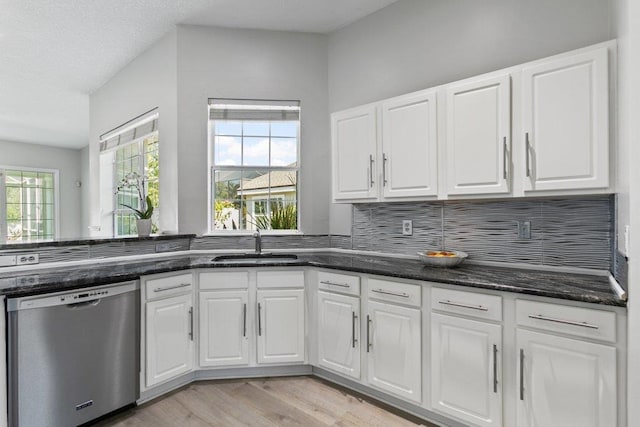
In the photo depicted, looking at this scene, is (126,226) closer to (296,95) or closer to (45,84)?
(45,84)

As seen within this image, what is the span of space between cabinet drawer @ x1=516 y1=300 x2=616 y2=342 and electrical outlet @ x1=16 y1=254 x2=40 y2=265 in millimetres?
2843

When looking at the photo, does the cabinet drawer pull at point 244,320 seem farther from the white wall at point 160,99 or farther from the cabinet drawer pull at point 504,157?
the cabinet drawer pull at point 504,157

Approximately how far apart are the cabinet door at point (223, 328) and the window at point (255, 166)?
3.04 ft

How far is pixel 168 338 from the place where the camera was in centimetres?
240

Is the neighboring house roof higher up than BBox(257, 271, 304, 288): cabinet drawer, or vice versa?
the neighboring house roof

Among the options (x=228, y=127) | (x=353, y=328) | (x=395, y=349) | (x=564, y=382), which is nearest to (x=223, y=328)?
(x=353, y=328)

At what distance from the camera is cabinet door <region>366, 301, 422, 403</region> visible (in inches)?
82.0

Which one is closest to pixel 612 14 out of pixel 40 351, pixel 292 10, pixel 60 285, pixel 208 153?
pixel 292 10

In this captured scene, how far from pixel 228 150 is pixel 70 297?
1.87m

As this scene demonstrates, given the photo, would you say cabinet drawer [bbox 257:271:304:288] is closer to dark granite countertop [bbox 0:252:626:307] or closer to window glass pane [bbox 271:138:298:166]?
dark granite countertop [bbox 0:252:626:307]

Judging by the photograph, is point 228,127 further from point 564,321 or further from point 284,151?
point 564,321

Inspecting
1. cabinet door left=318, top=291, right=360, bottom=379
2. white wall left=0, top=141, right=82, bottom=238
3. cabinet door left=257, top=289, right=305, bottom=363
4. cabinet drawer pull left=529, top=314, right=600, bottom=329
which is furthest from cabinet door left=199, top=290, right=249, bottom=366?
white wall left=0, top=141, right=82, bottom=238

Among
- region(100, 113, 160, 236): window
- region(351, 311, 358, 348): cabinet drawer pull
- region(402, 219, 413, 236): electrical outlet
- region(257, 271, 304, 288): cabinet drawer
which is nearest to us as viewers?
region(351, 311, 358, 348): cabinet drawer pull

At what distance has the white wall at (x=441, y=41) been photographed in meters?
2.09
